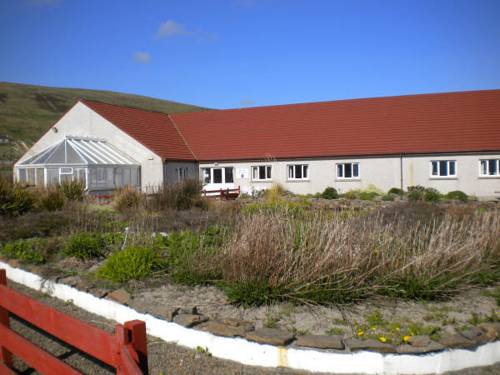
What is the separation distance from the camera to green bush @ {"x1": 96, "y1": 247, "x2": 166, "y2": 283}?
7695 mm

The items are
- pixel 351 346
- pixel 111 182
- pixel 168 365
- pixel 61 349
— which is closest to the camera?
pixel 351 346

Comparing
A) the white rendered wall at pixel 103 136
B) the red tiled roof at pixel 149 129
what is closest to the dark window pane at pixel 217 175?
the red tiled roof at pixel 149 129

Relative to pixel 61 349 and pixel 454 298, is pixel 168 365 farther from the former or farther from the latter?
pixel 454 298

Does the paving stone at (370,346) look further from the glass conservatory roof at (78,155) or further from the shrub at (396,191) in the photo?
the glass conservatory roof at (78,155)

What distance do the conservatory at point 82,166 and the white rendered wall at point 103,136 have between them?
63cm

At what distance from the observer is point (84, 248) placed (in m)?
9.38

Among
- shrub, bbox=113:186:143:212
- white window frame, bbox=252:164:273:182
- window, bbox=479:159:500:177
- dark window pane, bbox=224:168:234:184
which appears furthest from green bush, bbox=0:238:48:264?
window, bbox=479:159:500:177

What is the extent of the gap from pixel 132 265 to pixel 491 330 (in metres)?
5.08

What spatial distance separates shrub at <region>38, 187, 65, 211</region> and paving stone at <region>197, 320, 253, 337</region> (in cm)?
A: 1087

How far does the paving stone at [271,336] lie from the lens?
5.11 meters

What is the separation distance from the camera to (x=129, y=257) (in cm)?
802

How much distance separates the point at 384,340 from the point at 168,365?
2257 mm

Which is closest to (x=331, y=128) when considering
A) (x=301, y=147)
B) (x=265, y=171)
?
(x=301, y=147)

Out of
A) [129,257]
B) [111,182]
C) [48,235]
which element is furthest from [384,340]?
[111,182]
